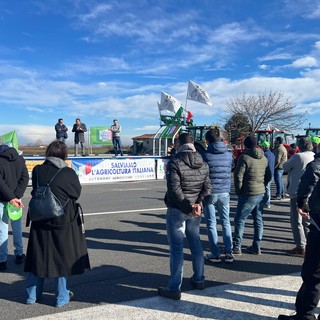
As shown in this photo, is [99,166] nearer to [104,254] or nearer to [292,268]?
[104,254]

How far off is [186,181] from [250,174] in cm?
192

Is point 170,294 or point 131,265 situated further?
point 131,265

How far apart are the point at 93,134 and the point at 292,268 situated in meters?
15.7

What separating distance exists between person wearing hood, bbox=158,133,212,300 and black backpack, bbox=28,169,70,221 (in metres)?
1.23

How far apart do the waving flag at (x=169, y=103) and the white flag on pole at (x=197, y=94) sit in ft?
3.73

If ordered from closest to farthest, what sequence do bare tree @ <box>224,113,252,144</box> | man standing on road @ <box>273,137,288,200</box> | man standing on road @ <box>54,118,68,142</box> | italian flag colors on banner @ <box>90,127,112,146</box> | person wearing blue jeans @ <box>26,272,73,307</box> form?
1. person wearing blue jeans @ <box>26,272,73,307</box>
2. man standing on road @ <box>273,137,288,200</box>
3. man standing on road @ <box>54,118,68,142</box>
4. italian flag colors on banner @ <box>90,127,112,146</box>
5. bare tree @ <box>224,113,252,144</box>

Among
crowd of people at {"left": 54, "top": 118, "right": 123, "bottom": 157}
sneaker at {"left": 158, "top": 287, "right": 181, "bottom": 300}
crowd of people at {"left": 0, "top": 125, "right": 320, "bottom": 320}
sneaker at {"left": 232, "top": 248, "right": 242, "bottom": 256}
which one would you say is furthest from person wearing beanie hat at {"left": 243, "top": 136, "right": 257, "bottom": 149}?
crowd of people at {"left": 54, "top": 118, "right": 123, "bottom": 157}

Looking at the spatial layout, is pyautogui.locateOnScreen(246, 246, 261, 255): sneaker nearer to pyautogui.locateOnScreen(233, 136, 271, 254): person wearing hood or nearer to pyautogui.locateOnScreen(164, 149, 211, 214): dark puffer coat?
pyautogui.locateOnScreen(233, 136, 271, 254): person wearing hood

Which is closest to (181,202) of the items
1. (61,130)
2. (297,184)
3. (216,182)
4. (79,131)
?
(216,182)

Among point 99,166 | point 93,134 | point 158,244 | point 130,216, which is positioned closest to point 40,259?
point 158,244

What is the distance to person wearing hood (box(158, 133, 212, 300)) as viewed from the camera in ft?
12.9

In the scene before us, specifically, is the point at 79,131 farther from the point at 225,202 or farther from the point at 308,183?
the point at 308,183

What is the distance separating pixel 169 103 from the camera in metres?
27.2

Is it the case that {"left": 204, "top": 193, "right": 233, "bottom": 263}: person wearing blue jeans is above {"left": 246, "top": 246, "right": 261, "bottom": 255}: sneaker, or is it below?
above
